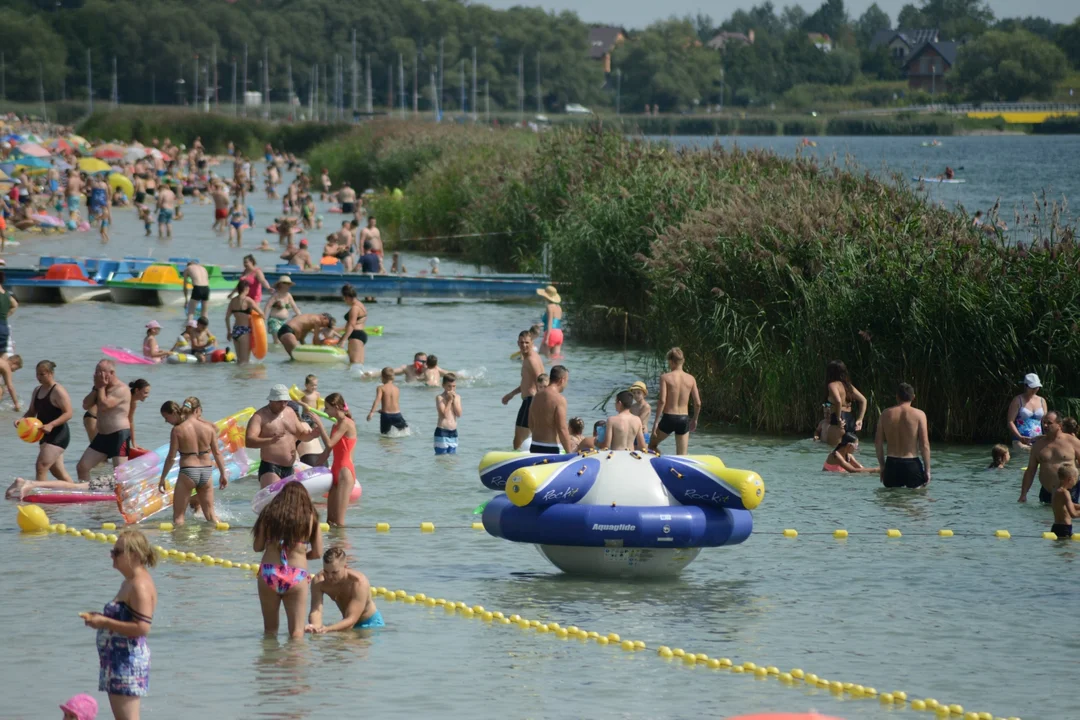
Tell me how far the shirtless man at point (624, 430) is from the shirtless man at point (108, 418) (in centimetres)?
471

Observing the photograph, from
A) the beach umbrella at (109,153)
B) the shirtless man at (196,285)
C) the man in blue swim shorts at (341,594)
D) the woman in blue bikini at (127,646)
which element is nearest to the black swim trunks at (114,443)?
the man in blue swim shorts at (341,594)

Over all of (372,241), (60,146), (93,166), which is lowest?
(372,241)

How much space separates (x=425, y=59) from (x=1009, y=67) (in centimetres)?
6524

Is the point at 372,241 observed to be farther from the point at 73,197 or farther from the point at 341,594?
the point at 341,594

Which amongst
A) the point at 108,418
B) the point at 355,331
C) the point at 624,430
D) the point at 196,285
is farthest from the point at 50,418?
the point at 196,285

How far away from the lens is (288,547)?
9.45 m

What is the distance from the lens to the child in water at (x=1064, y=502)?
13320 mm

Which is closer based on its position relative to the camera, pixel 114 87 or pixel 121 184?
pixel 121 184

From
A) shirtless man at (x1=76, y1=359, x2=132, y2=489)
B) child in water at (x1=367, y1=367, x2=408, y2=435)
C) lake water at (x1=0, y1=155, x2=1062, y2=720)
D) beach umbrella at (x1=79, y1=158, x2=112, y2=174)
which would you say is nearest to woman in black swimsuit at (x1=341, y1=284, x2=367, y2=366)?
child in water at (x1=367, y1=367, x2=408, y2=435)

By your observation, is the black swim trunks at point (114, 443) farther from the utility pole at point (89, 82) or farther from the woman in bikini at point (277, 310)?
the utility pole at point (89, 82)

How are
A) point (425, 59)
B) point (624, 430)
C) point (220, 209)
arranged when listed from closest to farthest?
1. point (624, 430)
2. point (220, 209)
3. point (425, 59)

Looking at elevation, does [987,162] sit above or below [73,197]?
above

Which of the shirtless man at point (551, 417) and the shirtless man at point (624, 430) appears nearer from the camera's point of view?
the shirtless man at point (624, 430)

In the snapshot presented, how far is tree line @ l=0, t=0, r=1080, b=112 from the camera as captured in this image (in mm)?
148375
